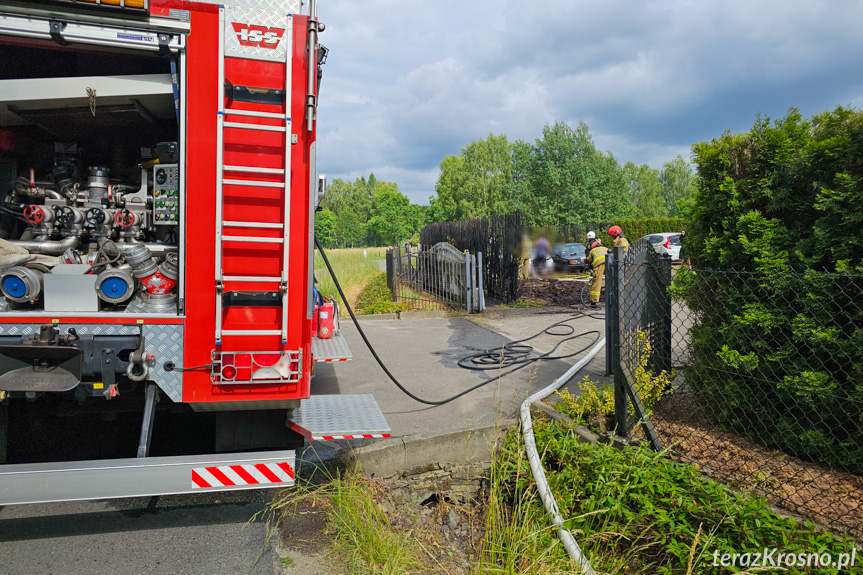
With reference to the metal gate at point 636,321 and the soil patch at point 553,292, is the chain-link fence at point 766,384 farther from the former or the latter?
the soil patch at point 553,292

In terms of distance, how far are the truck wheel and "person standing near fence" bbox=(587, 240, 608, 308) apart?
9303mm

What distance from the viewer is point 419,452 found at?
421cm

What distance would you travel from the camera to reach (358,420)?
12.3 feet

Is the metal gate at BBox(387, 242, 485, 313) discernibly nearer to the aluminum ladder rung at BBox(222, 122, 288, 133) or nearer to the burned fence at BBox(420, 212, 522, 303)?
the burned fence at BBox(420, 212, 522, 303)

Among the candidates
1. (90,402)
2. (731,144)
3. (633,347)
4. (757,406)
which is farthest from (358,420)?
(731,144)

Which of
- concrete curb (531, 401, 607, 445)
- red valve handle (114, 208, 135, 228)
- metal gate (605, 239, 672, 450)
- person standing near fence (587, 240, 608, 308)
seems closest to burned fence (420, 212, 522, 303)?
person standing near fence (587, 240, 608, 308)

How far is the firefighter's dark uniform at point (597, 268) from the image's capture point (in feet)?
38.0

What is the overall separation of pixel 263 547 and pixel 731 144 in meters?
4.27

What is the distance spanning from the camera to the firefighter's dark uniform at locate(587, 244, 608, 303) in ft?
38.0

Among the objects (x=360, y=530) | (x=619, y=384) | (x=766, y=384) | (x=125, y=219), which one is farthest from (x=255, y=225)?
(x=766, y=384)

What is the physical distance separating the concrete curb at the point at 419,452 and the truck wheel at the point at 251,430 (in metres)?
0.59

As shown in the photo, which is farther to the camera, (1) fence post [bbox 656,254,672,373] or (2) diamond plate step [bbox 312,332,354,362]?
(2) diamond plate step [bbox 312,332,354,362]

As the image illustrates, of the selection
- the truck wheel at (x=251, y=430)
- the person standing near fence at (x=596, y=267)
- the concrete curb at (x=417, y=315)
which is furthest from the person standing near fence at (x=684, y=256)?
the concrete curb at (x=417, y=315)

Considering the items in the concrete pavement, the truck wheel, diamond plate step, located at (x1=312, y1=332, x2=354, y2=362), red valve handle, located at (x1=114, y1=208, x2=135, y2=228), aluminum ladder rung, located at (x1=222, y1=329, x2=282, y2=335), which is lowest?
the concrete pavement
